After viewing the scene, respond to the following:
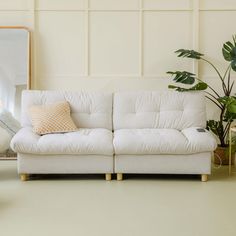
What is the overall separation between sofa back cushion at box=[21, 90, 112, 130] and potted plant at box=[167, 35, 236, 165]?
0.85 meters

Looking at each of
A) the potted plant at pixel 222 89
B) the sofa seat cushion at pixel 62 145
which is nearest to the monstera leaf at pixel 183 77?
the potted plant at pixel 222 89

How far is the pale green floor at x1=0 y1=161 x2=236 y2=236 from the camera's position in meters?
2.86

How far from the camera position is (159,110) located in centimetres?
464

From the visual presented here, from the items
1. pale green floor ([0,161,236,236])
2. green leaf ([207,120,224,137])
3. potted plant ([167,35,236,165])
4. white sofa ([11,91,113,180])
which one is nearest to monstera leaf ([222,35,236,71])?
potted plant ([167,35,236,165])

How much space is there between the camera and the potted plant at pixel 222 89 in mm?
4688

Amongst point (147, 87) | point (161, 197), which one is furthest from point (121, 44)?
point (161, 197)

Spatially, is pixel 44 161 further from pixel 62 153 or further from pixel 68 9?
pixel 68 9

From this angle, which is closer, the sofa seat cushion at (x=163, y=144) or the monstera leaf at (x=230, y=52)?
the sofa seat cushion at (x=163, y=144)

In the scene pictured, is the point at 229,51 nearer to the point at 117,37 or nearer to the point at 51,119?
the point at 117,37

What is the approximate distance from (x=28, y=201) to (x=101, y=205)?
0.62m

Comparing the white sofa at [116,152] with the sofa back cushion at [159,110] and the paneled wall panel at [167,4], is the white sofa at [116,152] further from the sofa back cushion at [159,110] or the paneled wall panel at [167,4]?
the paneled wall panel at [167,4]

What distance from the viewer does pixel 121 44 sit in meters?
5.08

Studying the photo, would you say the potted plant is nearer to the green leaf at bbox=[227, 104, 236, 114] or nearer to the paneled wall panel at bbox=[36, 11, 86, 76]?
the green leaf at bbox=[227, 104, 236, 114]

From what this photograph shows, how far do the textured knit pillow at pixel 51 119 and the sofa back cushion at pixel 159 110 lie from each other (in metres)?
0.55
